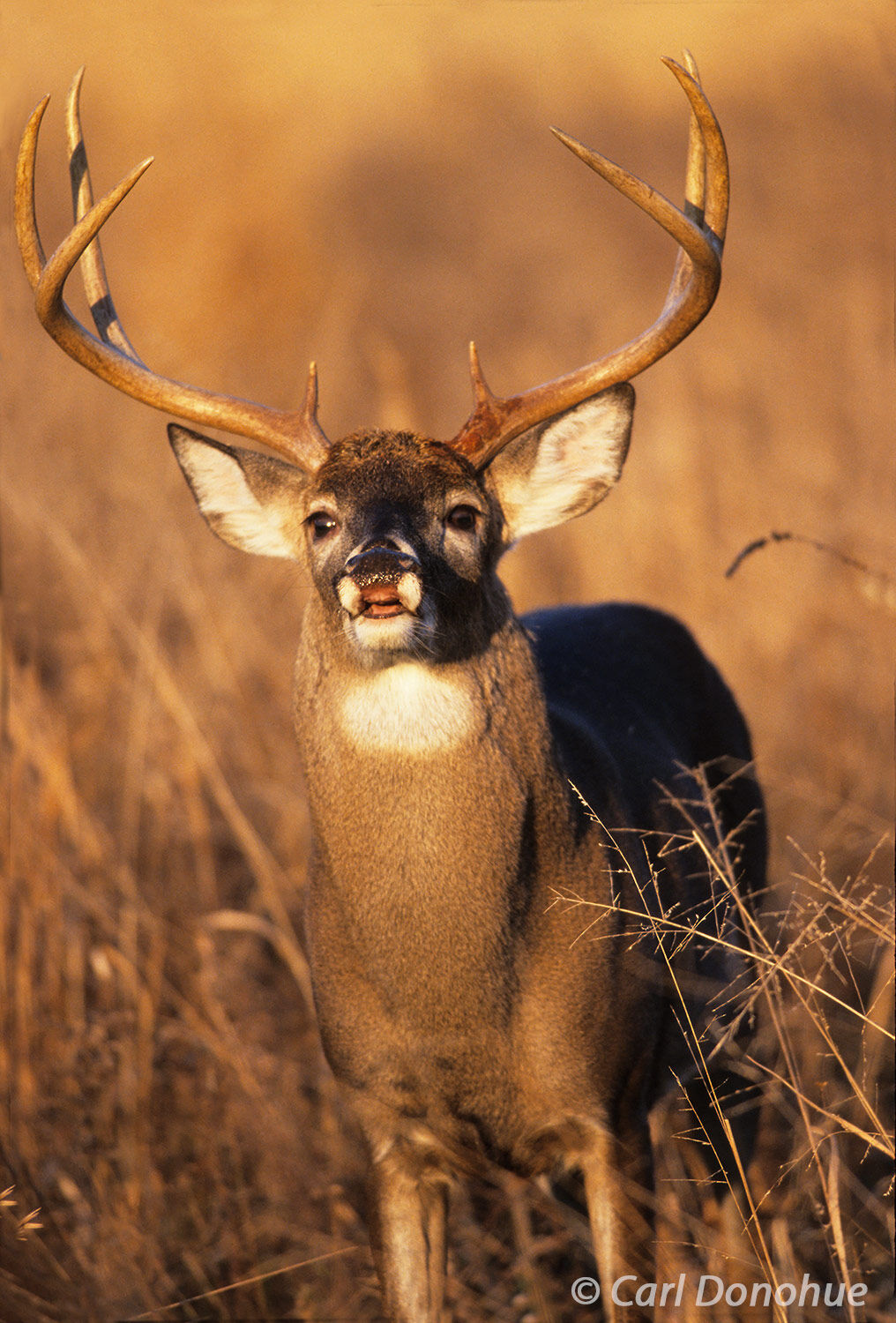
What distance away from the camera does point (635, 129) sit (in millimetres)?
13758

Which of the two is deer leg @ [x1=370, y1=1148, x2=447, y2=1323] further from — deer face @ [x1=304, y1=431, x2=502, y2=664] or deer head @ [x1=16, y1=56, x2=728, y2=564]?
deer head @ [x1=16, y1=56, x2=728, y2=564]

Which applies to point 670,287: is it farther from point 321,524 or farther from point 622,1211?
point 622,1211

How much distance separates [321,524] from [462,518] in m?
0.36

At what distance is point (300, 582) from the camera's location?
4.23m

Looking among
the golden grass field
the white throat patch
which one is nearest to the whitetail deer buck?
the white throat patch

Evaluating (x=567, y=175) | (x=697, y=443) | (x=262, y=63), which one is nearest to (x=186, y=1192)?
(x=697, y=443)

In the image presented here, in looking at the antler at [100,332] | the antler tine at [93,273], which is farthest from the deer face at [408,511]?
the antler tine at [93,273]

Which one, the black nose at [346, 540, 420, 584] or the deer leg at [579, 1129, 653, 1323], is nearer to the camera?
the black nose at [346, 540, 420, 584]

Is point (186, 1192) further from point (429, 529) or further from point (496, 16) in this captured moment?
point (496, 16)

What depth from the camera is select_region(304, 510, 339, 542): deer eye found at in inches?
151

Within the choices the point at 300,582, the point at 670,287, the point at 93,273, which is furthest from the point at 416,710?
the point at 93,273

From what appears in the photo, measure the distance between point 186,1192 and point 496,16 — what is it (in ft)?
29.2

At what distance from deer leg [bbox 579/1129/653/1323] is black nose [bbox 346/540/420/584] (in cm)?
143

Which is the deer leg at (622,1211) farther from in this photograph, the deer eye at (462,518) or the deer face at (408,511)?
the deer eye at (462,518)
